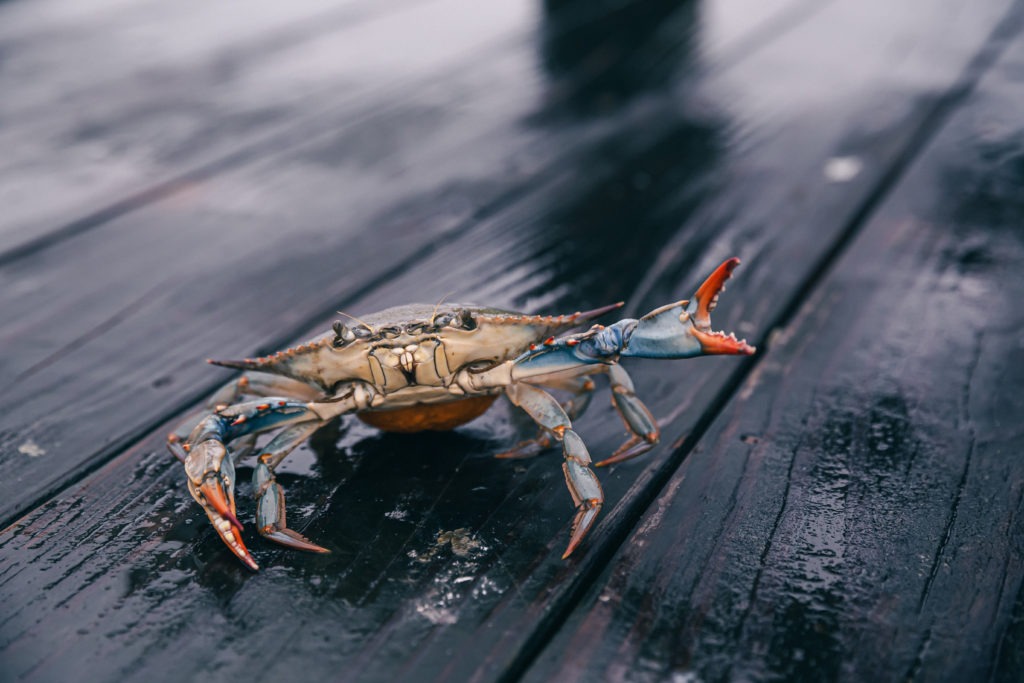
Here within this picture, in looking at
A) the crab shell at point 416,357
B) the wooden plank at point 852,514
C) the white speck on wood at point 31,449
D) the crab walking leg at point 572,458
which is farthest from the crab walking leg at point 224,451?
the wooden plank at point 852,514

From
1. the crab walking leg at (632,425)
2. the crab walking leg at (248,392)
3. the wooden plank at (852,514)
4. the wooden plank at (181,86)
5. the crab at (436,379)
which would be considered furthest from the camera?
the wooden plank at (181,86)

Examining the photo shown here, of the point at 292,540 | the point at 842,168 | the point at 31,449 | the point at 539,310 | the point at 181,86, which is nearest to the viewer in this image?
the point at 292,540

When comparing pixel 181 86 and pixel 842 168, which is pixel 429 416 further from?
pixel 181 86

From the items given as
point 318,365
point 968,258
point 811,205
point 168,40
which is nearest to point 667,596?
point 318,365

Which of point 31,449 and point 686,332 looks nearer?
point 686,332

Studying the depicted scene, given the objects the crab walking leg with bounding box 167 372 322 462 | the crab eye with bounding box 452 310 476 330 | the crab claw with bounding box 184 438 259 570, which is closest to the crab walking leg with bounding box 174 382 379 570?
the crab claw with bounding box 184 438 259 570

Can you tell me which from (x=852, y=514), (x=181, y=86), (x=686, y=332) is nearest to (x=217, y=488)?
(x=686, y=332)

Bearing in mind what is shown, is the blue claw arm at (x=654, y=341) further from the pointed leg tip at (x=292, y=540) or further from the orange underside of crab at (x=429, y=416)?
the pointed leg tip at (x=292, y=540)
